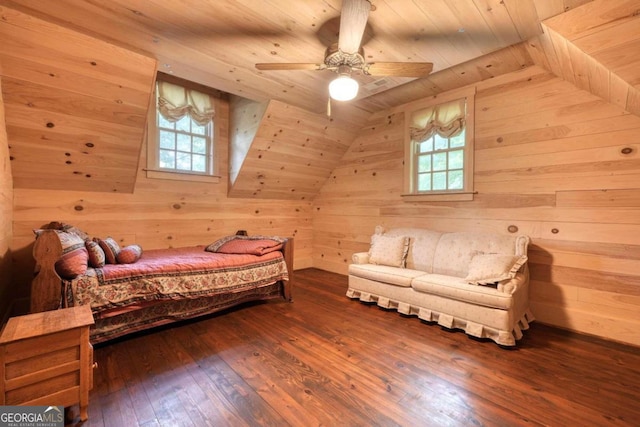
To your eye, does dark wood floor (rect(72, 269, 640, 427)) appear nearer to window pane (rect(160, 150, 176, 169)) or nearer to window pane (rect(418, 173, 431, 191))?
window pane (rect(418, 173, 431, 191))

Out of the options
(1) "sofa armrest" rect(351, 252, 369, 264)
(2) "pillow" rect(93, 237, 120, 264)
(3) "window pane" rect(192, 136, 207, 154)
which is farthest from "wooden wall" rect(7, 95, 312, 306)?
(1) "sofa armrest" rect(351, 252, 369, 264)

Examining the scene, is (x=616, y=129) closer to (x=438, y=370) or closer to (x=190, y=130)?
(x=438, y=370)

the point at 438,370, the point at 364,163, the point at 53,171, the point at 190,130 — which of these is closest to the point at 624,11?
the point at 438,370

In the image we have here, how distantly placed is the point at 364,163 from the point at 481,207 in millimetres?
1792

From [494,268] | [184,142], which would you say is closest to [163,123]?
[184,142]

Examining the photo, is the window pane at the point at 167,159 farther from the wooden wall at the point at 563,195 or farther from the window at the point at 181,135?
the wooden wall at the point at 563,195

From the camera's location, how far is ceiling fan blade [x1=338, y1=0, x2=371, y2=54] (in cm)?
158

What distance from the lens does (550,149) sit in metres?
2.78

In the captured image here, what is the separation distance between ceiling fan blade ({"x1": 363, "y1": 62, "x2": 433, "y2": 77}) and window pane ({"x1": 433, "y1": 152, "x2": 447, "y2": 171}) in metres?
1.80

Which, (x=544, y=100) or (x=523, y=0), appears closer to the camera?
(x=523, y=0)

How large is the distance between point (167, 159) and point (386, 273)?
308cm

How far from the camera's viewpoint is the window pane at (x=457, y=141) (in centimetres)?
342

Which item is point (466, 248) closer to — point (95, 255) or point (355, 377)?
point (355, 377)
